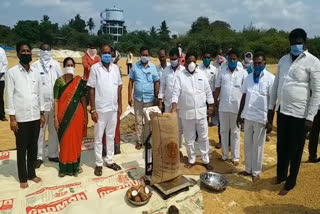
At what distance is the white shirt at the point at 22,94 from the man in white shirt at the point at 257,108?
11.4 ft

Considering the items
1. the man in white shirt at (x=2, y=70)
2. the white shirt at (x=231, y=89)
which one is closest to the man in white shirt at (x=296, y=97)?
the white shirt at (x=231, y=89)

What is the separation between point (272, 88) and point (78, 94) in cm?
320

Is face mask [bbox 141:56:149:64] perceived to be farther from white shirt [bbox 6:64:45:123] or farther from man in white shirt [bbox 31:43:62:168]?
white shirt [bbox 6:64:45:123]

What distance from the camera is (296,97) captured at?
3834 mm

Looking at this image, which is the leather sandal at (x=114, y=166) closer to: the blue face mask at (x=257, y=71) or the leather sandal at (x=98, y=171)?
the leather sandal at (x=98, y=171)

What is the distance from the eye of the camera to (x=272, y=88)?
4.31 meters

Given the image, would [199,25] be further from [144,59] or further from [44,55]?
[44,55]

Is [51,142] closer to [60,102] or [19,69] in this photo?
[60,102]

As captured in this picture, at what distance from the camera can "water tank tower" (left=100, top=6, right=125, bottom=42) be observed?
8688cm

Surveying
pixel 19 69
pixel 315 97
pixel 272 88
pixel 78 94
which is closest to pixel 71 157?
pixel 78 94

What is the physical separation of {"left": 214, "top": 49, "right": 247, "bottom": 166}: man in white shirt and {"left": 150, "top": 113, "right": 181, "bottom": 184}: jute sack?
151cm

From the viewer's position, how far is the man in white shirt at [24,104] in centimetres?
400

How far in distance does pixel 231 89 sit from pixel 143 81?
1.85m

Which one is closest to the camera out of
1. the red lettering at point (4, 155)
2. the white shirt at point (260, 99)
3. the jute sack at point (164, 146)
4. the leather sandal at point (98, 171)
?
the jute sack at point (164, 146)
